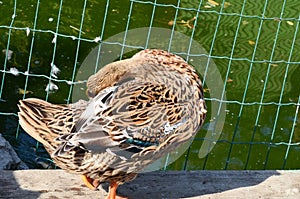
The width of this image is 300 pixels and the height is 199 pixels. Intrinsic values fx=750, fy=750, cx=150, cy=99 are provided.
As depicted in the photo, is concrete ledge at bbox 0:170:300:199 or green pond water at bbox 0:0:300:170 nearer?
concrete ledge at bbox 0:170:300:199

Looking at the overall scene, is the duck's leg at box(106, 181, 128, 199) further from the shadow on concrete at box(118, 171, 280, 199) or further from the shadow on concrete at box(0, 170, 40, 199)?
the shadow on concrete at box(0, 170, 40, 199)

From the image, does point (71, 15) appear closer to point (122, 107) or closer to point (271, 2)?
point (271, 2)

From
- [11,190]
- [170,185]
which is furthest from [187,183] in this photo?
[11,190]

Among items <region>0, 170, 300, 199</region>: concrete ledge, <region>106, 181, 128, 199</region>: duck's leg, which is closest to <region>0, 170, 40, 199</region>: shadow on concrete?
<region>0, 170, 300, 199</region>: concrete ledge

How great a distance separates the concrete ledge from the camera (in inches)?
169

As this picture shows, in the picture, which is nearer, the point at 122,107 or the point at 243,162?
the point at 122,107

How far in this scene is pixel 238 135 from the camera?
6.34 m

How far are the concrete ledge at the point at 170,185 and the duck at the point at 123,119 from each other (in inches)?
9.4

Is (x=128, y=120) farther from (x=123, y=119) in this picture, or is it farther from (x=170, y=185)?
(x=170, y=185)

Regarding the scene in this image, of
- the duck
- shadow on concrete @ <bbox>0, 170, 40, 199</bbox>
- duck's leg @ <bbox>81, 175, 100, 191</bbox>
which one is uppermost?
the duck

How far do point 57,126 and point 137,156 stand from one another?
1.62ft

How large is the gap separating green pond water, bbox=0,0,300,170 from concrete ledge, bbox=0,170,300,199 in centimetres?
45

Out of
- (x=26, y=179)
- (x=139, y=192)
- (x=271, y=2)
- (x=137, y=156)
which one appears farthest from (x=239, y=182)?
(x=271, y=2)

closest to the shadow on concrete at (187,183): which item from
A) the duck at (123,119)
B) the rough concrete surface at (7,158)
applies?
the duck at (123,119)
